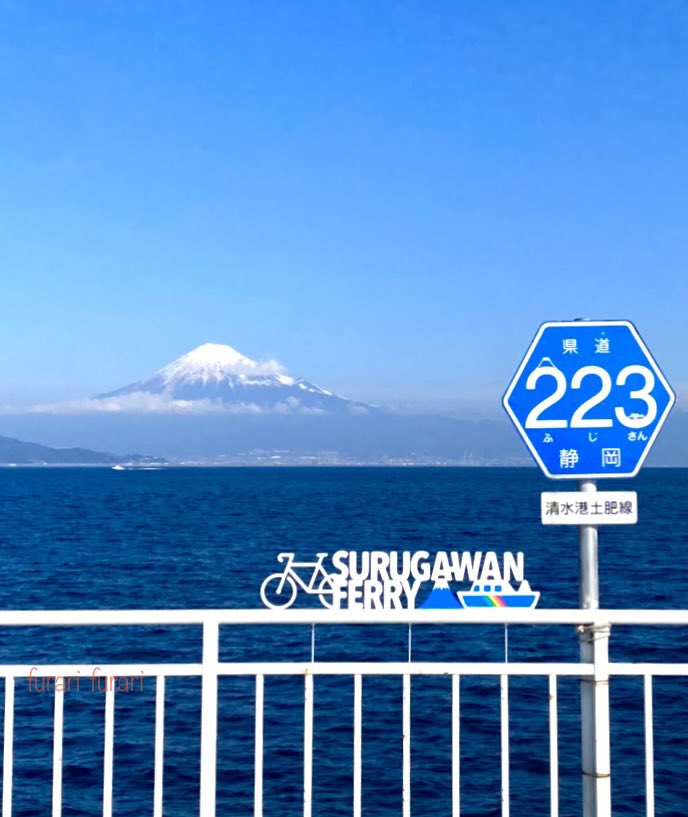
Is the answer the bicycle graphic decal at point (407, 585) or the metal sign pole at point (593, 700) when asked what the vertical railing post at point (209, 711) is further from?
the metal sign pole at point (593, 700)

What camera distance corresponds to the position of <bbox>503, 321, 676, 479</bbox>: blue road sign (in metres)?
4.23

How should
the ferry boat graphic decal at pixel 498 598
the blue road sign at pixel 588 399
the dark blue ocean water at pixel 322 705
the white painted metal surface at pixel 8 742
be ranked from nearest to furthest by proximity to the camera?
the white painted metal surface at pixel 8 742 → the blue road sign at pixel 588 399 → the ferry boat graphic decal at pixel 498 598 → the dark blue ocean water at pixel 322 705

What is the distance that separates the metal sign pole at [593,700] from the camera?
13.8ft

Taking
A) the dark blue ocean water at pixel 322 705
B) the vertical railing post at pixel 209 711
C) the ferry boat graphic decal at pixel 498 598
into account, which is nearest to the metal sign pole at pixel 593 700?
the ferry boat graphic decal at pixel 498 598

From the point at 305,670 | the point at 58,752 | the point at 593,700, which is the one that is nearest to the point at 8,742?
the point at 58,752

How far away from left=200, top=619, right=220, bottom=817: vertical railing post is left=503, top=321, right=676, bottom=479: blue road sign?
165 centimetres

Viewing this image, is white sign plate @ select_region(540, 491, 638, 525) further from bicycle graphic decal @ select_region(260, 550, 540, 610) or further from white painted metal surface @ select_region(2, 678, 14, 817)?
white painted metal surface @ select_region(2, 678, 14, 817)

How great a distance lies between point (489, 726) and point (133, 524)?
52984mm

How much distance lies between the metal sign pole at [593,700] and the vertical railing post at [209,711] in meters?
1.64

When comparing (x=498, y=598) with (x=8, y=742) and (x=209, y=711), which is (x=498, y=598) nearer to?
(x=209, y=711)

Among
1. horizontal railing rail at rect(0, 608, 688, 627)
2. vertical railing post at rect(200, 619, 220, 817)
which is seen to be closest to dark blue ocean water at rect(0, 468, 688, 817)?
vertical railing post at rect(200, 619, 220, 817)

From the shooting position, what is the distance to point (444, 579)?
15.1 ft

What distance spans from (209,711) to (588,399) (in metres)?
2.18

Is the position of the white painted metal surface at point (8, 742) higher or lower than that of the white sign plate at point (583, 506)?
lower
